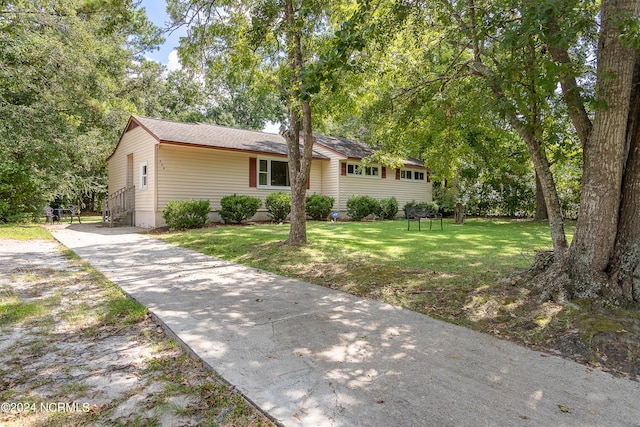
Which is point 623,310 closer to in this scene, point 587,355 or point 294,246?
point 587,355

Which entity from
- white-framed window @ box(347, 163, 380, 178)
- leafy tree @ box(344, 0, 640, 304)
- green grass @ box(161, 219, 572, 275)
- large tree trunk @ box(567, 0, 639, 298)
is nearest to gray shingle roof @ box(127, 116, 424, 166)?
white-framed window @ box(347, 163, 380, 178)

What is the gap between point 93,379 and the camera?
A: 258 centimetres

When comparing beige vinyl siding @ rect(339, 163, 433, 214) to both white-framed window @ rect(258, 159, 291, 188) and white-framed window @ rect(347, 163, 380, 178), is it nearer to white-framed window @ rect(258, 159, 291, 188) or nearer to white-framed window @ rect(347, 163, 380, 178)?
white-framed window @ rect(347, 163, 380, 178)

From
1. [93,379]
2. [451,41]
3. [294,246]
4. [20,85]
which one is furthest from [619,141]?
[20,85]

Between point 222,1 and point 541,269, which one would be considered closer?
point 541,269

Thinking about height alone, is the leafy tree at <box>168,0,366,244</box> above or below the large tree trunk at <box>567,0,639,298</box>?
above

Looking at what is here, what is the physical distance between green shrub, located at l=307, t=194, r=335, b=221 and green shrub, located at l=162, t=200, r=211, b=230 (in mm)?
5013

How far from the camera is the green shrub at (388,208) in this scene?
62.0 feet

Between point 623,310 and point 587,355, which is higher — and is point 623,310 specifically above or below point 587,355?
above

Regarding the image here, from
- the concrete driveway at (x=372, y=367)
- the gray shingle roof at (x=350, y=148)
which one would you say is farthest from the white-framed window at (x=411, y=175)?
the concrete driveway at (x=372, y=367)

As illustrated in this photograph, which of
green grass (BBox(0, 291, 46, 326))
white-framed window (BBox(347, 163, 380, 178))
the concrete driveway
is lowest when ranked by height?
the concrete driveway

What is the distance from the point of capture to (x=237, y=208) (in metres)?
14.2

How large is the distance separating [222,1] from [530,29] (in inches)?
250

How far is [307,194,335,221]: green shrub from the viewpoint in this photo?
1652 cm
